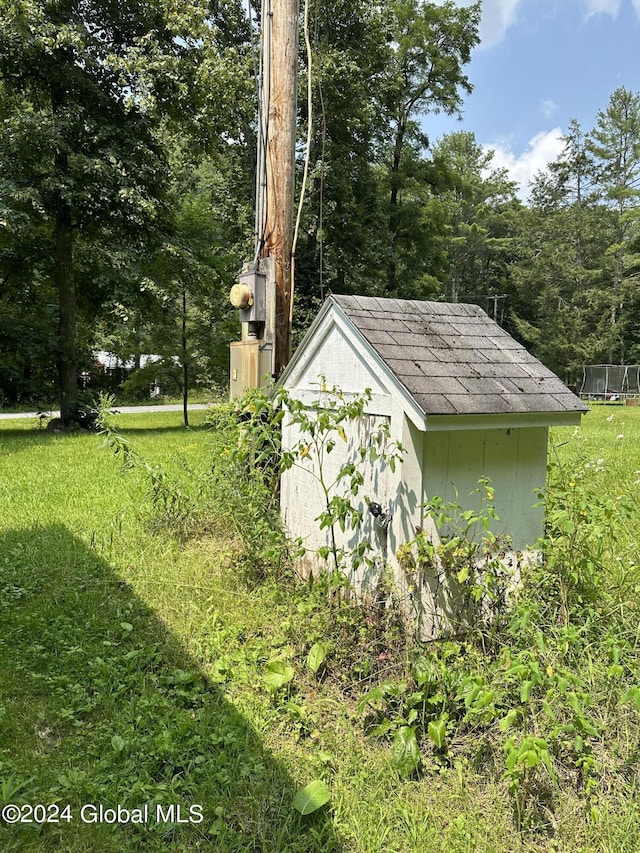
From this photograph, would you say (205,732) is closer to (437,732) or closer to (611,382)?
(437,732)

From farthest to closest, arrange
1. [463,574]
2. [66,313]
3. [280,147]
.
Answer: [66,313], [280,147], [463,574]

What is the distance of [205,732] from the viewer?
2066 mm

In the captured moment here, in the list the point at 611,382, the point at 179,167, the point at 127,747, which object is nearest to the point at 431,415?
the point at 127,747

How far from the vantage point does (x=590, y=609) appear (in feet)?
7.73

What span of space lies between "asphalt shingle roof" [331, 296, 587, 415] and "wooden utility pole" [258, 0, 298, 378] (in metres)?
0.95

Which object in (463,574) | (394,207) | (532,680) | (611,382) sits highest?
(394,207)

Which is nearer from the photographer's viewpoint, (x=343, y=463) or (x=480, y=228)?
(x=343, y=463)

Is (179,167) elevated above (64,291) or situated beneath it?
elevated above

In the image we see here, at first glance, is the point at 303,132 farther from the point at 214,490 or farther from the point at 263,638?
the point at 263,638

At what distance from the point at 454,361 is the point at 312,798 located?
188cm

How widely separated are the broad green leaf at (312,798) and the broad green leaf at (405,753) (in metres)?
0.25

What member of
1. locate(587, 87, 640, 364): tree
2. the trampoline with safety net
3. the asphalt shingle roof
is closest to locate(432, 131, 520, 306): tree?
locate(587, 87, 640, 364): tree

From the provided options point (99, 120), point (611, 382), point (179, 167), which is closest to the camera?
point (99, 120)

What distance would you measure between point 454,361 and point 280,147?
203cm
